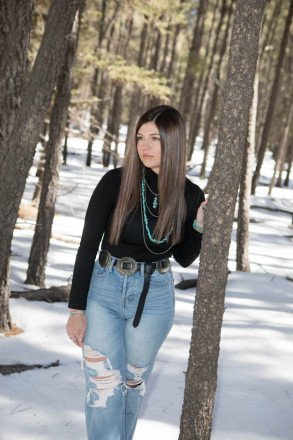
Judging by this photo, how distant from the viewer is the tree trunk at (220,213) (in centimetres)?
225

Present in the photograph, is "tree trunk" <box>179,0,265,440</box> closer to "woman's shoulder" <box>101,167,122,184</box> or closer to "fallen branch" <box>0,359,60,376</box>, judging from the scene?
"woman's shoulder" <box>101,167,122,184</box>

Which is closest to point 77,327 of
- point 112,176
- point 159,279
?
point 159,279

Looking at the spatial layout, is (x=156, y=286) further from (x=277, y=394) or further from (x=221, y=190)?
(x=277, y=394)

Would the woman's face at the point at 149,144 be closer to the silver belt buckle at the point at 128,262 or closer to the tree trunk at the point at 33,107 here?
the silver belt buckle at the point at 128,262

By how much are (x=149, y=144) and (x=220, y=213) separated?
0.58 meters

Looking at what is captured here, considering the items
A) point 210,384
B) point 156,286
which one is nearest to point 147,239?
point 156,286

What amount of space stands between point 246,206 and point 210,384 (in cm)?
689

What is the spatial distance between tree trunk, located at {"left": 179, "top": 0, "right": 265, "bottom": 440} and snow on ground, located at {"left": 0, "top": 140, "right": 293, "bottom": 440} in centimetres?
113

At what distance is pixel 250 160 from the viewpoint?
869cm

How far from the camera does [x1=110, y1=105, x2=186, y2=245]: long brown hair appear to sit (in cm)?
258

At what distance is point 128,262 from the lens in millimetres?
2572

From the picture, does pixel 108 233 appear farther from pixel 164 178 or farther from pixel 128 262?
pixel 164 178

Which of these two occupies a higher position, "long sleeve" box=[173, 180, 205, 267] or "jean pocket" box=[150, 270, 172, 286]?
"long sleeve" box=[173, 180, 205, 267]

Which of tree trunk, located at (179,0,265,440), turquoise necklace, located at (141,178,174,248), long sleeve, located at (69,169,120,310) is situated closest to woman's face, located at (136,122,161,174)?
→ turquoise necklace, located at (141,178,174,248)
